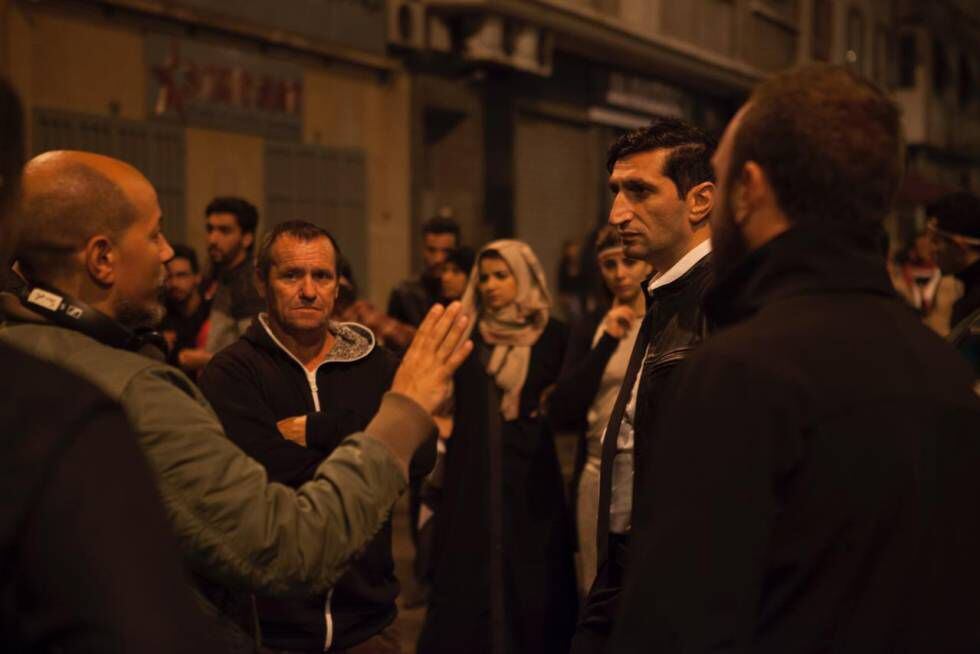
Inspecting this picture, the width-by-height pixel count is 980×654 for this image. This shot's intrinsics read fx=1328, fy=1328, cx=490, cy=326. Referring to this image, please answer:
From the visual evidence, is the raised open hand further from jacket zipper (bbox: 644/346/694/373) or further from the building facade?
the building facade

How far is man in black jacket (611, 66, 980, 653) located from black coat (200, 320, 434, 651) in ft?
5.74

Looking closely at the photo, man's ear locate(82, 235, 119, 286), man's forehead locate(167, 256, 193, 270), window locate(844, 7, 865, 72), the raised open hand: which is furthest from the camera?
window locate(844, 7, 865, 72)

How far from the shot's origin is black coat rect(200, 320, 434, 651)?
365 cm

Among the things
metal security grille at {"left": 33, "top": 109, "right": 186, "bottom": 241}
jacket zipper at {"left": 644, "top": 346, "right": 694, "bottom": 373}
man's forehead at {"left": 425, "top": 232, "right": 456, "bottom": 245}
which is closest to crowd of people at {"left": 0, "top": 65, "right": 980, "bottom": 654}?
jacket zipper at {"left": 644, "top": 346, "right": 694, "bottom": 373}

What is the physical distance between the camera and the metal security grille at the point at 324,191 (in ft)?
44.3

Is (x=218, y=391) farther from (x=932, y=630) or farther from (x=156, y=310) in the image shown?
(x=932, y=630)

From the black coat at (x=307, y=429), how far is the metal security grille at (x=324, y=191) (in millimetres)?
9440

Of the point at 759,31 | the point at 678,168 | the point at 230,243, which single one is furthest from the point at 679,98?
the point at 678,168

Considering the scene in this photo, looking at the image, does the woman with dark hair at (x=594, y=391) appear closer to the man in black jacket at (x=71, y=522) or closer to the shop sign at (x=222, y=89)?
the man in black jacket at (x=71, y=522)

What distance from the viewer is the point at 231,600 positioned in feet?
9.54

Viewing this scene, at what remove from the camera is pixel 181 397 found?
2260 mm

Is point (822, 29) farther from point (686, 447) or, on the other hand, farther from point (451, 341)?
point (686, 447)

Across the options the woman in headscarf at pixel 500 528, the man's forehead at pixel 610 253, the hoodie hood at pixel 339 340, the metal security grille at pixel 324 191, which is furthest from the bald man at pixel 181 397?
the metal security grille at pixel 324 191

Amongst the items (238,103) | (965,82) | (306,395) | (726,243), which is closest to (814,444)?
(726,243)
